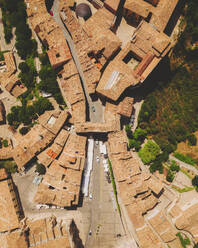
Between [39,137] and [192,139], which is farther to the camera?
[39,137]

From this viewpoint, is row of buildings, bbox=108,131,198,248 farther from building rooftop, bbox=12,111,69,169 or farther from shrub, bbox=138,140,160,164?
building rooftop, bbox=12,111,69,169

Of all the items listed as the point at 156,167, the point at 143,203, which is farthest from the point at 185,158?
the point at 143,203

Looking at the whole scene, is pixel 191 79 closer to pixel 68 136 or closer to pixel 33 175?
pixel 68 136

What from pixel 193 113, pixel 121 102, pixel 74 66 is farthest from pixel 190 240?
pixel 74 66

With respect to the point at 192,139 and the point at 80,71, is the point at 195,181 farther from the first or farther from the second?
the point at 80,71

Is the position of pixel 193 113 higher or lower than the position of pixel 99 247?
higher

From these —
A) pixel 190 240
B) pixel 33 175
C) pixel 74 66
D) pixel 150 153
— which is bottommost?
pixel 33 175

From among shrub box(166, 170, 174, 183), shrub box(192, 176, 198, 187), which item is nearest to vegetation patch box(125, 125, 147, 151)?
shrub box(166, 170, 174, 183)
